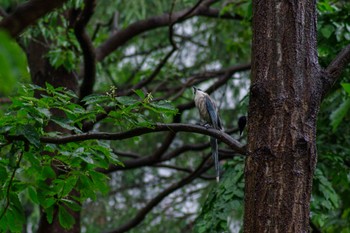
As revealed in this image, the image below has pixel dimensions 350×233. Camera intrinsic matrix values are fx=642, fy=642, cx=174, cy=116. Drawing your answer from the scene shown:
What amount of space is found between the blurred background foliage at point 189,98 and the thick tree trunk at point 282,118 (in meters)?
0.87

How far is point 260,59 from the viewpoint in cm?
314

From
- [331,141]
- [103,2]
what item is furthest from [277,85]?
[103,2]

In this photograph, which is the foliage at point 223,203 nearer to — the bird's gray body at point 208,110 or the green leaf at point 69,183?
the bird's gray body at point 208,110

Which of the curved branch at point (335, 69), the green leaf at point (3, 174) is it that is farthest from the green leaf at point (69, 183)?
the curved branch at point (335, 69)

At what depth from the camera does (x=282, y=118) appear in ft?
9.83

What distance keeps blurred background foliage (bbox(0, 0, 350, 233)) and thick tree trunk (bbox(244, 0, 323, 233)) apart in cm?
87

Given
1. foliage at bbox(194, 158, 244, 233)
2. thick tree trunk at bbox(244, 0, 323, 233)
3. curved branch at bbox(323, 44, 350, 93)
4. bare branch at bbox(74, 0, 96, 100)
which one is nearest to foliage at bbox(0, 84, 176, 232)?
thick tree trunk at bbox(244, 0, 323, 233)

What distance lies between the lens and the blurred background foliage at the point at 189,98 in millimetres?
5270

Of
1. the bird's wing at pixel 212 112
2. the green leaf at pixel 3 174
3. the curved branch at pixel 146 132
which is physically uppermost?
the bird's wing at pixel 212 112

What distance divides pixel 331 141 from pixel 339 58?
289 centimetres

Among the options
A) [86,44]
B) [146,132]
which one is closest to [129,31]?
[86,44]

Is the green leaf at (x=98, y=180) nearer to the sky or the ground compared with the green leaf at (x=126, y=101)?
nearer to the ground

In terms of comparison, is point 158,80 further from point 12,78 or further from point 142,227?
point 12,78

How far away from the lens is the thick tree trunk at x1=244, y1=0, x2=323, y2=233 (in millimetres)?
2918
